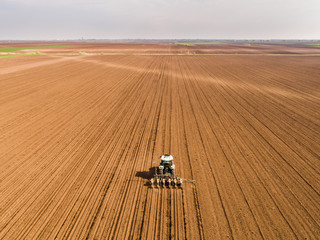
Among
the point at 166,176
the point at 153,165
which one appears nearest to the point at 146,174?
the point at 153,165

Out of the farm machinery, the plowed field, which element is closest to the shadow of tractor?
the plowed field

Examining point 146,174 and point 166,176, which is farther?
point 146,174

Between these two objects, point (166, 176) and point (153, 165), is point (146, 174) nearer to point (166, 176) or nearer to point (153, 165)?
point (153, 165)

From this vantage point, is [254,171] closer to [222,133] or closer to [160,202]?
[222,133]

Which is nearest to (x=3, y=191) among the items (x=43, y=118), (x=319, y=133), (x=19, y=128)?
(x=19, y=128)

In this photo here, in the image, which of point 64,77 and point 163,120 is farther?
point 64,77
